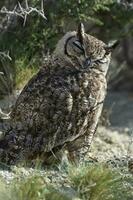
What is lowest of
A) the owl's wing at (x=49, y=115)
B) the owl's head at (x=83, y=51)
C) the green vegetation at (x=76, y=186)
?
the green vegetation at (x=76, y=186)

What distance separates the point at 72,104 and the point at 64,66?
1.23 feet

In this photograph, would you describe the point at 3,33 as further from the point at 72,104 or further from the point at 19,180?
the point at 19,180

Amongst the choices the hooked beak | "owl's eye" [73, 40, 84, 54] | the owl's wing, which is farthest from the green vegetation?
"owl's eye" [73, 40, 84, 54]

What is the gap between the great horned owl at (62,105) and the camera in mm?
6344

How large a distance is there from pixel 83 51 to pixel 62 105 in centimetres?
51

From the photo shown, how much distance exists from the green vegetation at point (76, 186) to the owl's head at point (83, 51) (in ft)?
3.15

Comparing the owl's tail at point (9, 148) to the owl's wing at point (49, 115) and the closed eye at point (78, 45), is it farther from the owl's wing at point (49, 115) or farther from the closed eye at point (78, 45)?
the closed eye at point (78, 45)

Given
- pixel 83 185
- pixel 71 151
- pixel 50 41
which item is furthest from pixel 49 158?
pixel 50 41

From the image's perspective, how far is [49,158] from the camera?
6.43m

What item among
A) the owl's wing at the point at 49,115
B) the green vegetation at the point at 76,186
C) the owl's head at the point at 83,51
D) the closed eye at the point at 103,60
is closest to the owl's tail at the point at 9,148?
the owl's wing at the point at 49,115

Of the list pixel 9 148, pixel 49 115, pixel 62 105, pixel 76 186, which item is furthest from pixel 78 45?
pixel 76 186

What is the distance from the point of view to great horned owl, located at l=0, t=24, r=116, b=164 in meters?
6.34

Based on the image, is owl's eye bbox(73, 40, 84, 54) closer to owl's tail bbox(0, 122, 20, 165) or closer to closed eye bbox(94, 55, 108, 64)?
closed eye bbox(94, 55, 108, 64)

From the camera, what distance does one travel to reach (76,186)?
579cm
